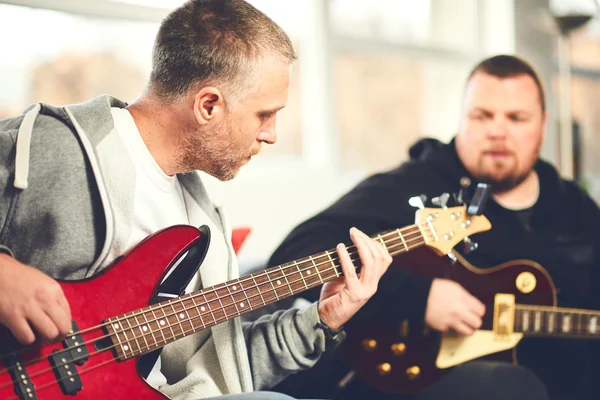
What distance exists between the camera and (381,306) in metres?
1.91

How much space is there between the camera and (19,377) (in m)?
1.03

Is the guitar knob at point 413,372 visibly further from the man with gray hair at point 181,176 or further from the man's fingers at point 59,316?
the man's fingers at point 59,316

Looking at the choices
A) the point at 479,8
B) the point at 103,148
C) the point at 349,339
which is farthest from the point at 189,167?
the point at 479,8

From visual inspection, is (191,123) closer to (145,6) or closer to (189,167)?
(189,167)

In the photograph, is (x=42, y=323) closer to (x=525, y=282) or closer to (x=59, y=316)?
(x=59, y=316)

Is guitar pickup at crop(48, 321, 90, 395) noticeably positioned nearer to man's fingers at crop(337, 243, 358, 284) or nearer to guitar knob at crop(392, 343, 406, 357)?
man's fingers at crop(337, 243, 358, 284)

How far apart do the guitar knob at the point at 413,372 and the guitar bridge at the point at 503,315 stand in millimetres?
235

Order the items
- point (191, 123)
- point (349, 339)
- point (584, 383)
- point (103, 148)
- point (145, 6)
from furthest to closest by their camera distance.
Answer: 1. point (145, 6)
2. point (584, 383)
3. point (349, 339)
4. point (191, 123)
5. point (103, 148)

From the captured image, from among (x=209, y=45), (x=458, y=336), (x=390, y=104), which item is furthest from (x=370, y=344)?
(x=390, y=104)

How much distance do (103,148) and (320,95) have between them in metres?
2.04

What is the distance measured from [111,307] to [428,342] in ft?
3.21

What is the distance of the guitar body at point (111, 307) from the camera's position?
106 cm

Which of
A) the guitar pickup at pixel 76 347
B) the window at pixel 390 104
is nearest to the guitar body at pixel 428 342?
the guitar pickup at pixel 76 347

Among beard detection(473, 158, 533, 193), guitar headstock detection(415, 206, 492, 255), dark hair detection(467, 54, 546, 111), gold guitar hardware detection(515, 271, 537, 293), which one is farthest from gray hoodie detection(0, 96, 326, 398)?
dark hair detection(467, 54, 546, 111)
